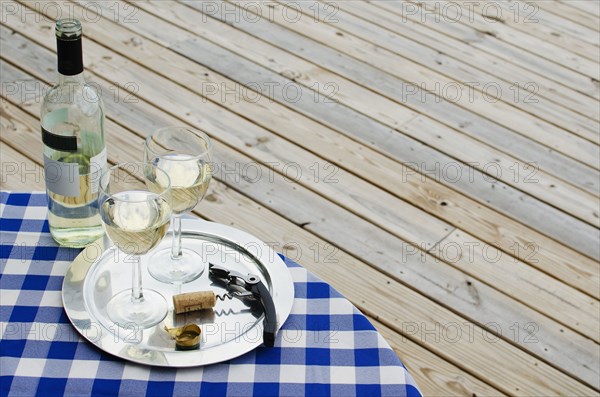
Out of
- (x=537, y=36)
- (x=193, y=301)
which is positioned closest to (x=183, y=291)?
(x=193, y=301)

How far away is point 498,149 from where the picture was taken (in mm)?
2361

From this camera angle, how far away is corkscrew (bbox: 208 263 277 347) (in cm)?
98

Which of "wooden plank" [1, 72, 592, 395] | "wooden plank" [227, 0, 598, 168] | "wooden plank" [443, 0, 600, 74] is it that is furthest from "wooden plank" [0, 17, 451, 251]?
"wooden plank" [443, 0, 600, 74]

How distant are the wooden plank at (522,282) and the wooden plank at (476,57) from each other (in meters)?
0.74

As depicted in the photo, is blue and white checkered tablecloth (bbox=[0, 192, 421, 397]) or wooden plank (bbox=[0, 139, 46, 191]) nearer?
blue and white checkered tablecloth (bbox=[0, 192, 421, 397])

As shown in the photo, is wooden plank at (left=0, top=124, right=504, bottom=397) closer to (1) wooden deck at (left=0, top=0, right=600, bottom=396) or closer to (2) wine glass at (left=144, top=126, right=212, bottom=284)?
(1) wooden deck at (left=0, top=0, right=600, bottom=396)

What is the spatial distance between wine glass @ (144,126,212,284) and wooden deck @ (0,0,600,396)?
0.81 metres

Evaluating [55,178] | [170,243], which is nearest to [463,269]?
[170,243]

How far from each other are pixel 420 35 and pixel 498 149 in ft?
2.07

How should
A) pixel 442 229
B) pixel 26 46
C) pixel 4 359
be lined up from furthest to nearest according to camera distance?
pixel 26 46, pixel 442 229, pixel 4 359

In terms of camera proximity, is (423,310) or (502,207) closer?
(423,310)

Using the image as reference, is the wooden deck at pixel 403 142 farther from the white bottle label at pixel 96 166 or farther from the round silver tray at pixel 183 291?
the white bottle label at pixel 96 166

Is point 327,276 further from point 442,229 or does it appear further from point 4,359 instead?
point 4,359

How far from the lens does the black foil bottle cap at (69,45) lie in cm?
94
